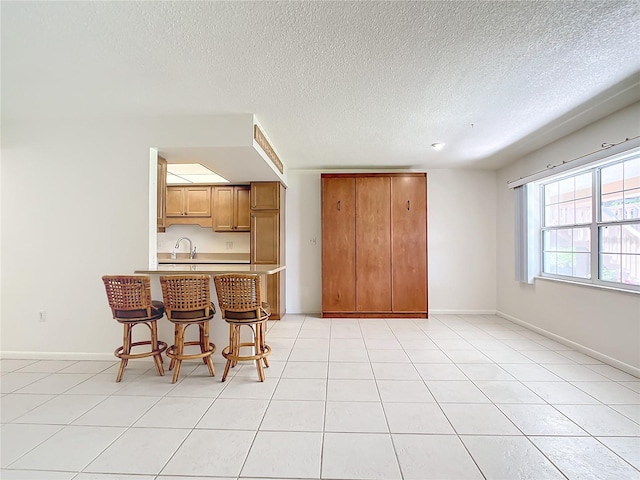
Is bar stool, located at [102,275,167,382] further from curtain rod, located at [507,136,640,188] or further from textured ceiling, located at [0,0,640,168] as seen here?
curtain rod, located at [507,136,640,188]

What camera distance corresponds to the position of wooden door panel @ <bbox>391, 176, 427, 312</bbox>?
4824 millimetres

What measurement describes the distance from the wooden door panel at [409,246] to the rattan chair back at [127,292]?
3524 millimetres

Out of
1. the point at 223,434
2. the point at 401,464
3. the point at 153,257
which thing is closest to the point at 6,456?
the point at 223,434

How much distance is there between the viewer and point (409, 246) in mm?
4840

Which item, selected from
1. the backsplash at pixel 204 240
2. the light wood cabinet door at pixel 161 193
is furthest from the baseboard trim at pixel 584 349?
the light wood cabinet door at pixel 161 193

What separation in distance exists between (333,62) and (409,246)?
132 inches

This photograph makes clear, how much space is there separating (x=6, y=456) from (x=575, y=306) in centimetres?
507

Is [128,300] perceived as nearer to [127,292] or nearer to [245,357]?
[127,292]

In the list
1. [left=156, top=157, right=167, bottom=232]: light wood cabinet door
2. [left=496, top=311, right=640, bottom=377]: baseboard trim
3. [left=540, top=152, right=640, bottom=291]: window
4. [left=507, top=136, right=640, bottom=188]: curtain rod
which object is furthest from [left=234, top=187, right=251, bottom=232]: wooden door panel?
[left=496, top=311, right=640, bottom=377]: baseboard trim

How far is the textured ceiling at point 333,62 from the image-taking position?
1.67m

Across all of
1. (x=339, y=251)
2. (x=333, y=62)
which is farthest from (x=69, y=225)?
(x=339, y=251)

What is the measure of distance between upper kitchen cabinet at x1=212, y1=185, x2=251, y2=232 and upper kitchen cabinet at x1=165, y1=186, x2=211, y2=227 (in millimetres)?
151

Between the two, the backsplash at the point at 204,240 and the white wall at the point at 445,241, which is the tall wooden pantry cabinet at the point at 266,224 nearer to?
the white wall at the point at 445,241

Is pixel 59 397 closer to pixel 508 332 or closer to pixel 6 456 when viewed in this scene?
pixel 6 456
